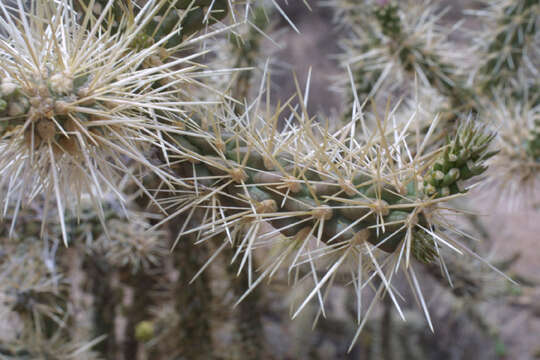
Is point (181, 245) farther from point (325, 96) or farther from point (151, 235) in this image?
point (325, 96)

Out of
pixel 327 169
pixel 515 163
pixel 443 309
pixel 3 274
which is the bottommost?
pixel 443 309

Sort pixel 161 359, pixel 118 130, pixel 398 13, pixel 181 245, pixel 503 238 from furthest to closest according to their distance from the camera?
pixel 503 238
pixel 161 359
pixel 398 13
pixel 181 245
pixel 118 130

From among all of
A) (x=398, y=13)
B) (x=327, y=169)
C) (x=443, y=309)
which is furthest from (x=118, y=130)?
(x=443, y=309)

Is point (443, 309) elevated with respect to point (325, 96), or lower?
lower

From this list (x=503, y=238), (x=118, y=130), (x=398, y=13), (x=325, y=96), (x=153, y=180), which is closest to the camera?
(x=118, y=130)

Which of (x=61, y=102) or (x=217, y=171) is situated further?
(x=217, y=171)

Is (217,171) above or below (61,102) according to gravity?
below

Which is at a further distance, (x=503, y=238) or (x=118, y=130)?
(x=503, y=238)
